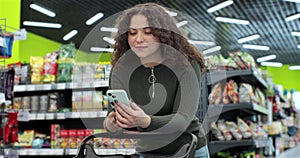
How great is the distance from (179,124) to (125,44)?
46 centimetres

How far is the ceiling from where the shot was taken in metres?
9.80

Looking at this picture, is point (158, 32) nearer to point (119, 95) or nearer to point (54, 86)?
point (119, 95)

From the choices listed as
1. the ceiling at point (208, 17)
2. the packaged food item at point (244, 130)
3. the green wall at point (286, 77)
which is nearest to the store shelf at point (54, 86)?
the packaged food item at point (244, 130)

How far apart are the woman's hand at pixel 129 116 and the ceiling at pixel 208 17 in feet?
24.8

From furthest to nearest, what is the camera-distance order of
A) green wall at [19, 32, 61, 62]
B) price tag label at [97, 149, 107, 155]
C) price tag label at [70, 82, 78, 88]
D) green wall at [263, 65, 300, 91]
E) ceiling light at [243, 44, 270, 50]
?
green wall at [263, 65, 300, 91] < ceiling light at [243, 44, 270, 50] < green wall at [19, 32, 61, 62] < price tag label at [70, 82, 78, 88] < price tag label at [97, 149, 107, 155]

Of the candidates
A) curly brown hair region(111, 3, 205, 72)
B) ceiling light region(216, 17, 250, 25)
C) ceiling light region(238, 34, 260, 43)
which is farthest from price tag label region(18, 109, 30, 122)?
ceiling light region(238, 34, 260, 43)

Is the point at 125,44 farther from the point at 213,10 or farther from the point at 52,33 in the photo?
the point at 52,33

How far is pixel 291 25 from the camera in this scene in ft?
40.0

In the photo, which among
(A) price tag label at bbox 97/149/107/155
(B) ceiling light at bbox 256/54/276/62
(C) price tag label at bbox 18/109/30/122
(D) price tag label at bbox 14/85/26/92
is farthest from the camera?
(B) ceiling light at bbox 256/54/276/62

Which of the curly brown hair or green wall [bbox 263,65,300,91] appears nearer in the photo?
the curly brown hair

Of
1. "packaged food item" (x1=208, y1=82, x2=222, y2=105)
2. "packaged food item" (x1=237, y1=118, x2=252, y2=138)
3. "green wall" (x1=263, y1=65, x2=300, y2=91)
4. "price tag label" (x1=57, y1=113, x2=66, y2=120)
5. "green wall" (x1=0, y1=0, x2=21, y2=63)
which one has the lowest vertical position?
"packaged food item" (x1=237, y1=118, x2=252, y2=138)

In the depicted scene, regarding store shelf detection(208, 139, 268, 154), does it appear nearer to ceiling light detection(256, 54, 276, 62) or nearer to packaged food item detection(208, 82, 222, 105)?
packaged food item detection(208, 82, 222, 105)

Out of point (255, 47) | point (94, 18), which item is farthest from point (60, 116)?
point (255, 47)

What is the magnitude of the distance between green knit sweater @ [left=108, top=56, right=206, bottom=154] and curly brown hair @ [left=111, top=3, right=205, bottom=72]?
71 mm
